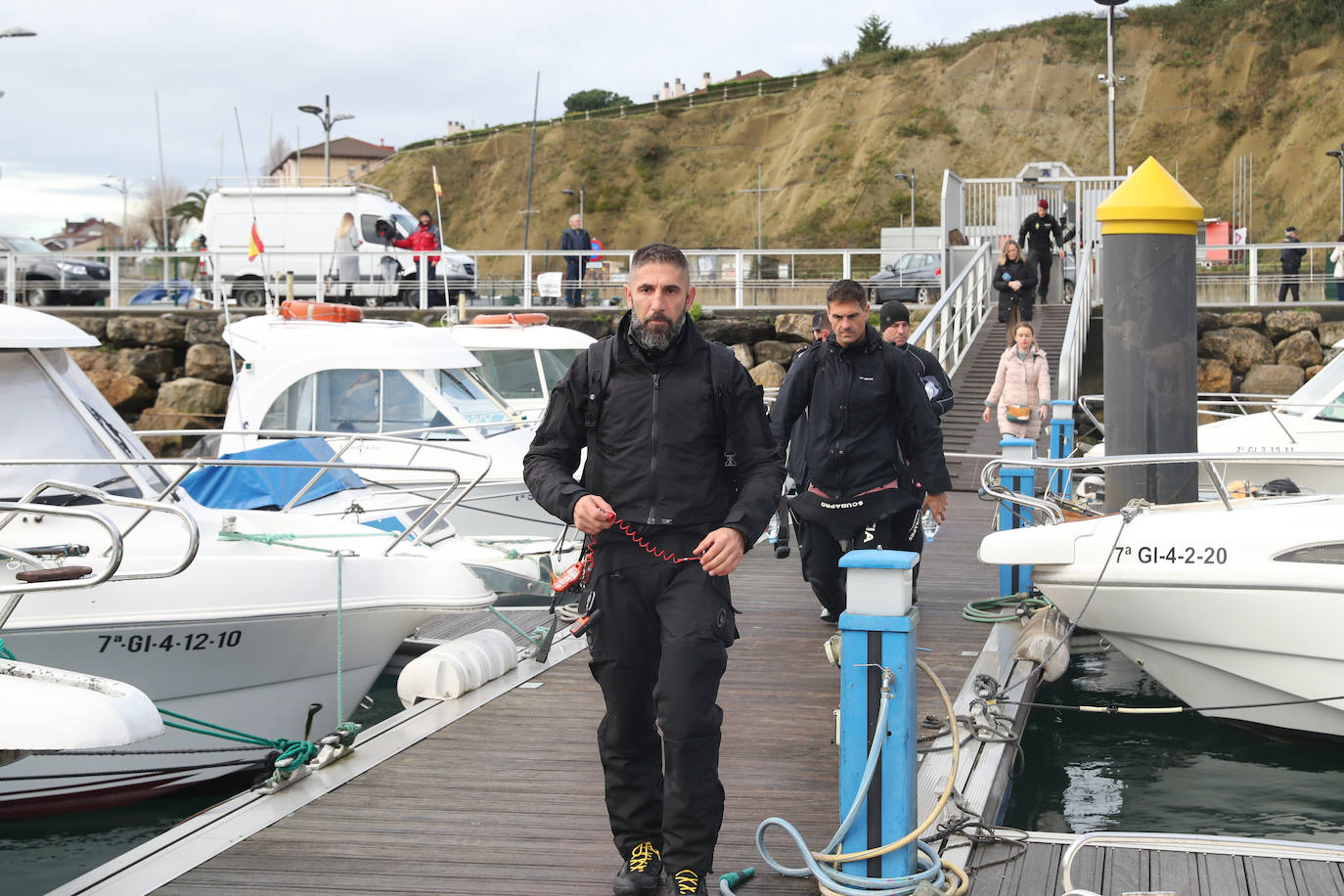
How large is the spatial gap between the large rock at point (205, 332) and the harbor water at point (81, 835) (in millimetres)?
18456

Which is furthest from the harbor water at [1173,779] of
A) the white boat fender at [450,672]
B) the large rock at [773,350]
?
the large rock at [773,350]

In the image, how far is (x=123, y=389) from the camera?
24.8 meters

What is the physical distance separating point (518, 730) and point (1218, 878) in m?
3.21

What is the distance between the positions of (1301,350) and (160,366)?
2065 centimetres

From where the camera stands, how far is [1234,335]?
23.2 meters

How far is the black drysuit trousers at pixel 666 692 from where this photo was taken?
382 centimetres

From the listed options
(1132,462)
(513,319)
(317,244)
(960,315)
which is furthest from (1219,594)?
(317,244)

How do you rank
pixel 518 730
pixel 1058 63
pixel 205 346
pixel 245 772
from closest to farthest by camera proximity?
pixel 518 730 → pixel 245 772 → pixel 205 346 → pixel 1058 63

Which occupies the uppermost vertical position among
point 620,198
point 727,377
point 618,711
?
point 620,198

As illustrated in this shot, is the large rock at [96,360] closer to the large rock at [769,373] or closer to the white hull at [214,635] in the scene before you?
the large rock at [769,373]

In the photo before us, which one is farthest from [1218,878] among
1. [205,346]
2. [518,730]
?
[205,346]

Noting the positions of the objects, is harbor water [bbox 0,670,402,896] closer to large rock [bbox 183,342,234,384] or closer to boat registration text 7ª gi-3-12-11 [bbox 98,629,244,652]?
boat registration text 7ª gi-3-12-11 [bbox 98,629,244,652]

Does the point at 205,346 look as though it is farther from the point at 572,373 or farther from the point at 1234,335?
the point at 572,373

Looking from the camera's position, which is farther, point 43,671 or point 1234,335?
point 1234,335
